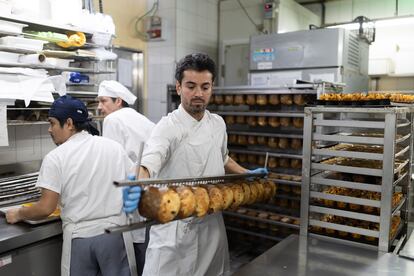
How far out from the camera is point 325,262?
165 cm

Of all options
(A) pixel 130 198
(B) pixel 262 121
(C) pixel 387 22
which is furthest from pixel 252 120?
(A) pixel 130 198

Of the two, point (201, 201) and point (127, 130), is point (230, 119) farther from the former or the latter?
point (201, 201)

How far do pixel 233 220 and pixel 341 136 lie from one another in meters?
2.49

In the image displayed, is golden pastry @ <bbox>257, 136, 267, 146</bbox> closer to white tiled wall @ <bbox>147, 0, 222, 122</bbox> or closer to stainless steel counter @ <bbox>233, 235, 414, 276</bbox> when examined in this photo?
white tiled wall @ <bbox>147, 0, 222, 122</bbox>

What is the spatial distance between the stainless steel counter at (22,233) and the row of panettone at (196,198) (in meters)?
1.09

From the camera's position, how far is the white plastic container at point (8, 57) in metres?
2.70

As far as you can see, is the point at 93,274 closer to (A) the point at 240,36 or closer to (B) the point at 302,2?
(A) the point at 240,36

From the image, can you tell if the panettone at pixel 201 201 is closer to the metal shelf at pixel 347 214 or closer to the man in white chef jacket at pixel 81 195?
the metal shelf at pixel 347 214

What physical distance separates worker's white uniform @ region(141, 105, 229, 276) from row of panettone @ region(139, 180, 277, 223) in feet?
0.90

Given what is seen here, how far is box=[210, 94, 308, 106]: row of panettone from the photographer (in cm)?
354

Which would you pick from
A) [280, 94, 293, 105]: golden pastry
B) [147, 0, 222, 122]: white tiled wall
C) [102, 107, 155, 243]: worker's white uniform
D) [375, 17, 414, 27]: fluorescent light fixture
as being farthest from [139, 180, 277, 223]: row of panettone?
[375, 17, 414, 27]: fluorescent light fixture

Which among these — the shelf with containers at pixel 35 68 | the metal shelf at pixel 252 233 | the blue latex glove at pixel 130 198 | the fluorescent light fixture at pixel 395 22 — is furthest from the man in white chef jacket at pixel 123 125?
the fluorescent light fixture at pixel 395 22

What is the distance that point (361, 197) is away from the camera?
191cm

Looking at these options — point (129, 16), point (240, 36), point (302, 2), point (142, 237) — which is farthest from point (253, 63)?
point (142, 237)
